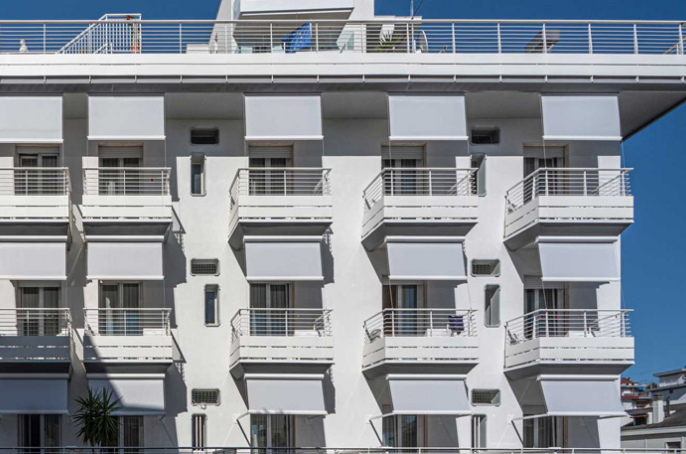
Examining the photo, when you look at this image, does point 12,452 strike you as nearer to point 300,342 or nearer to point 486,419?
point 300,342

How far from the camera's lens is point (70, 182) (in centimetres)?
2995

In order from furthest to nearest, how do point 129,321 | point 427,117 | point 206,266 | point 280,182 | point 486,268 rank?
point 486,268 < point 280,182 < point 206,266 < point 427,117 < point 129,321

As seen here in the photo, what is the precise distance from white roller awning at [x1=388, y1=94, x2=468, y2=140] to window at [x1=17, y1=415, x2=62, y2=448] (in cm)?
1184

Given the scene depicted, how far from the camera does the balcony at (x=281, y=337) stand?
28312 mm

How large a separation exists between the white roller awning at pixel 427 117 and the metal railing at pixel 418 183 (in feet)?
4.17

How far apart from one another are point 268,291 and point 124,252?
4.15 metres

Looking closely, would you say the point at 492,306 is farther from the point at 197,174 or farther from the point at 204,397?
the point at 197,174

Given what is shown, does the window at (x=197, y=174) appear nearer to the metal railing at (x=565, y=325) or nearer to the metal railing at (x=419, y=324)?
the metal railing at (x=419, y=324)

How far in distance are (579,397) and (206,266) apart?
34.8ft

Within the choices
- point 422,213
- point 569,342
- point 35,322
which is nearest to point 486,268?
point 422,213

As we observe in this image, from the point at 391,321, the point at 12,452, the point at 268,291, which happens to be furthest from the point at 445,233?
the point at 12,452

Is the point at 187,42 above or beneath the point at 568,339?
above

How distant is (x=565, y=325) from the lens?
30.2 meters

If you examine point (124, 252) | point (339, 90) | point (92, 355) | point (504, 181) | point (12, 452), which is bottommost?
point (12, 452)
